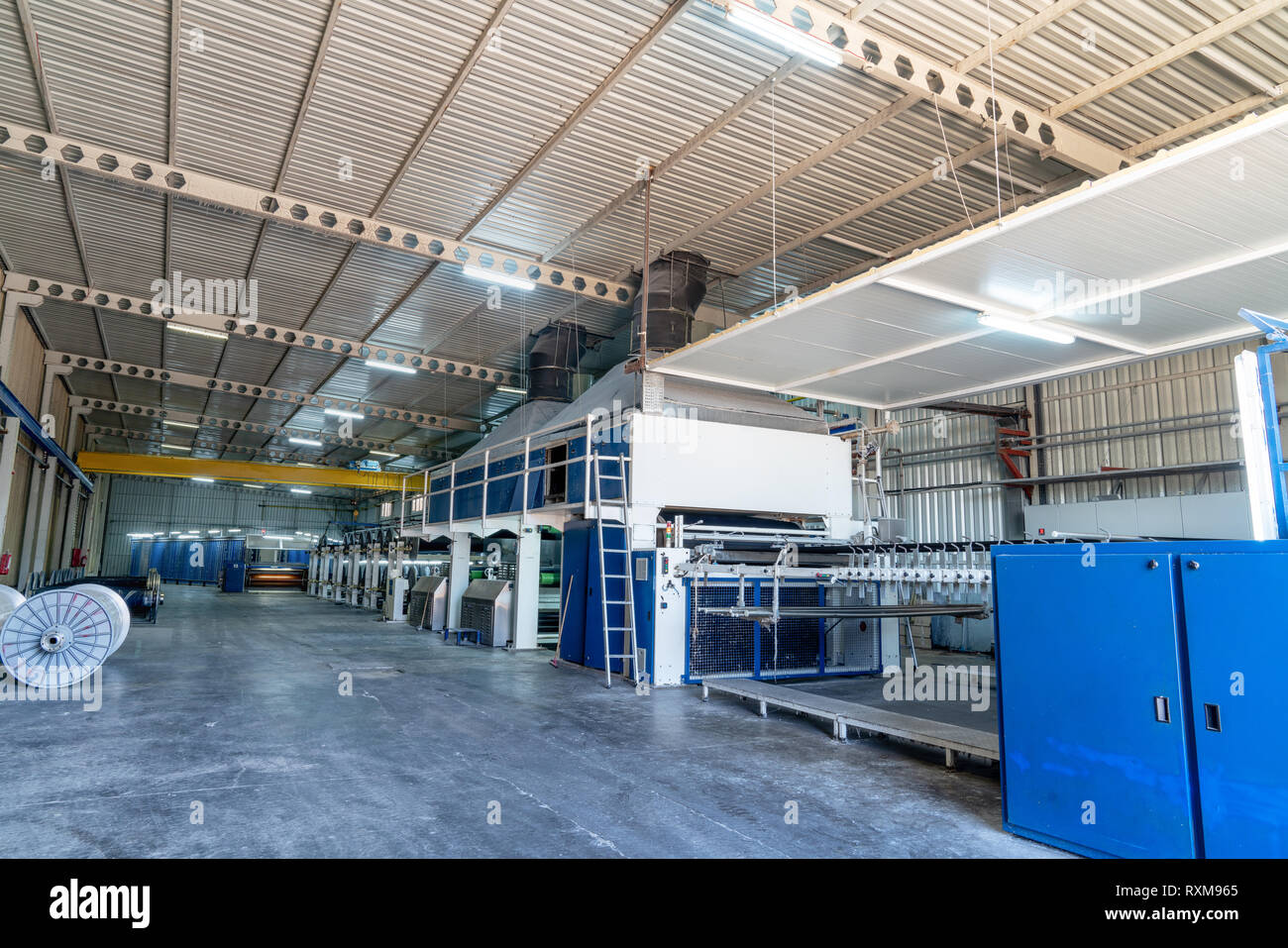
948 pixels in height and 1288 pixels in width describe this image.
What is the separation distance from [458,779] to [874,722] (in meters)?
3.67

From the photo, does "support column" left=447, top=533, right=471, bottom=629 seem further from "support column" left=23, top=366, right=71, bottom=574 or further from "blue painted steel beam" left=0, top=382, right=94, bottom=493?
"support column" left=23, top=366, right=71, bottom=574

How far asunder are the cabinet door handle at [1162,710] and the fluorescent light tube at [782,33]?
22.3 feet

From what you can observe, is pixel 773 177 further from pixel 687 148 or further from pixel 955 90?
pixel 955 90

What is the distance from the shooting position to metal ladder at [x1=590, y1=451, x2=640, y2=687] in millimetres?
10406

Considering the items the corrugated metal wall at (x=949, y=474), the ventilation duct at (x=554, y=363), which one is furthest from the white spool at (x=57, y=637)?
the corrugated metal wall at (x=949, y=474)

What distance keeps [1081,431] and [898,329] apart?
9337mm

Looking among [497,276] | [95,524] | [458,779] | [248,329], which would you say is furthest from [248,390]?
[458,779]

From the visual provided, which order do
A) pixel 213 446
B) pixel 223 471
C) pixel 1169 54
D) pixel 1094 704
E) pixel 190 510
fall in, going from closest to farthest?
pixel 1094 704 → pixel 1169 54 → pixel 223 471 → pixel 213 446 → pixel 190 510

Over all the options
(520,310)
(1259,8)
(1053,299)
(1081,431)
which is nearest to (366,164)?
(520,310)

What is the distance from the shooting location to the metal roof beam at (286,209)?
10.8 m

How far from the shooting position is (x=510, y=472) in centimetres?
1510

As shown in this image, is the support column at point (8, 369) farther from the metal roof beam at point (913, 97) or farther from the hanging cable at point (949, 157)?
the hanging cable at point (949, 157)

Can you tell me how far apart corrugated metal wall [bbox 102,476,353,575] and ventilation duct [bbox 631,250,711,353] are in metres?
40.4
